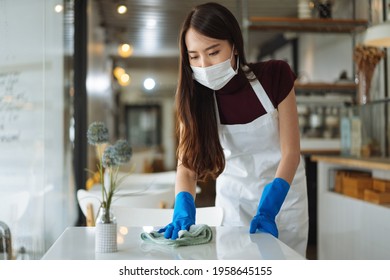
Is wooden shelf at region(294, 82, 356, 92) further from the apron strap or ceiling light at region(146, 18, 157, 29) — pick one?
the apron strap

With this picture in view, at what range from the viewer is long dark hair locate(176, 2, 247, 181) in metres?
1.60

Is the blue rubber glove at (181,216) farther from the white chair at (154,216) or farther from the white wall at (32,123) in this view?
the white wall at (32,123)

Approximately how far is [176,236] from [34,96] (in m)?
1.11

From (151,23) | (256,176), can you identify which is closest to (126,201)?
(256,176)

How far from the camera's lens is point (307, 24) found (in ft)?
15.1

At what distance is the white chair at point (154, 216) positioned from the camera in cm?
192

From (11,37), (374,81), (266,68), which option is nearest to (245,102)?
(266,68)

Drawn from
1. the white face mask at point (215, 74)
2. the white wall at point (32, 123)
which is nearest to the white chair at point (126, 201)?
the white wall at point (32, 123)

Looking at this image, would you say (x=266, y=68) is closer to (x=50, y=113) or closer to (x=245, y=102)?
(x=245, y=102)

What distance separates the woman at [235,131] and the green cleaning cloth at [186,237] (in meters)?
0.06

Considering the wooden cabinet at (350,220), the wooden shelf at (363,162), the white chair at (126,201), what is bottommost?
the wooden cabinet at (350,220)

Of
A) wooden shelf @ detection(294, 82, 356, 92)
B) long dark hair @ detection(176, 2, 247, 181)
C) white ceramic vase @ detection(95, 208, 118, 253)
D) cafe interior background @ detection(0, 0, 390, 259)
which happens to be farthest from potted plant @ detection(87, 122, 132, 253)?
wooden shelf @ detection(294, 82, 356, 92)

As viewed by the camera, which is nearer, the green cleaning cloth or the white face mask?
the green cleaning cloth

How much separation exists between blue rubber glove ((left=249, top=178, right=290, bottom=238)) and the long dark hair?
0.25 m
